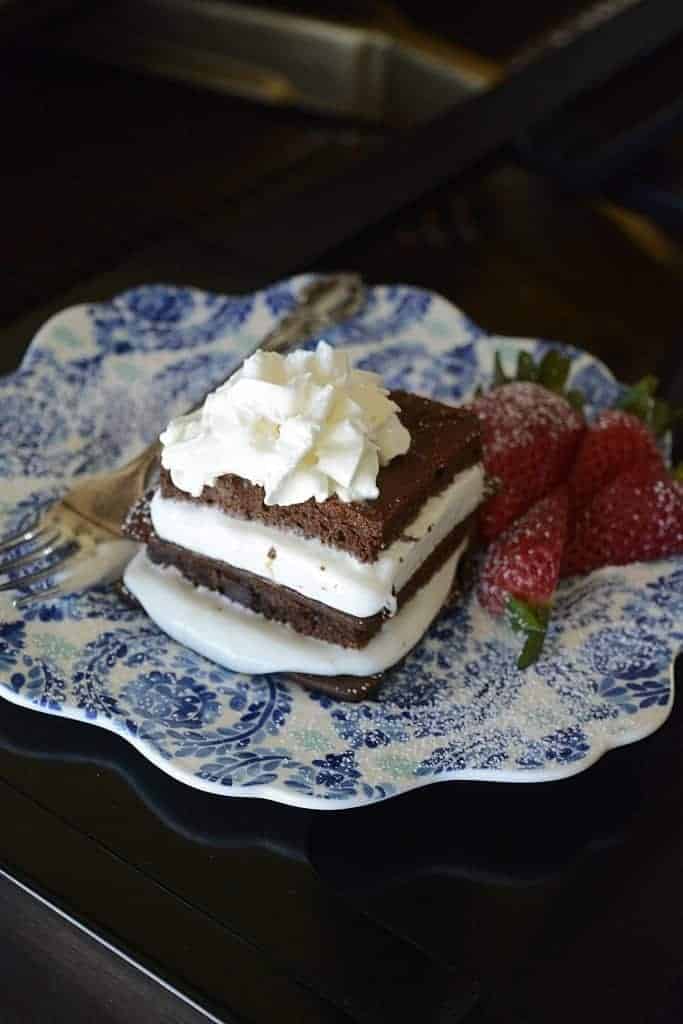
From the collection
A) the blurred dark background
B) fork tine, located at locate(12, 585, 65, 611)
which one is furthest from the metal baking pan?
fork tine, located at locate(12, 585, 65, 611)

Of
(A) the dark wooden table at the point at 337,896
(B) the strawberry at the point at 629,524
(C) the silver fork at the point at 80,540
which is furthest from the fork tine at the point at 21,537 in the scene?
(B) the strawberry at the point at 629,524

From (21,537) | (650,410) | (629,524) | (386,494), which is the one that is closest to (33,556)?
(21,537)

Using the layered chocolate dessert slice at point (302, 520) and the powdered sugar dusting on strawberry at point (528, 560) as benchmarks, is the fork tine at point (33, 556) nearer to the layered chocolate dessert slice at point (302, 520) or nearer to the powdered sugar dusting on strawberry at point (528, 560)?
the layered chocolate dessert slice at point (302, 520)

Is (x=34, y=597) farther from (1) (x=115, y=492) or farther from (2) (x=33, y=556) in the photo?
(1) (x=115, y=492)

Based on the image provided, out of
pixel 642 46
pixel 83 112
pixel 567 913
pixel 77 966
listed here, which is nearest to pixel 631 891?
pixel 567 913

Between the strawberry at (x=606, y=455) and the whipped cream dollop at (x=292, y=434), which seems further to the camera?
the strawberry at (x=606, y=455)

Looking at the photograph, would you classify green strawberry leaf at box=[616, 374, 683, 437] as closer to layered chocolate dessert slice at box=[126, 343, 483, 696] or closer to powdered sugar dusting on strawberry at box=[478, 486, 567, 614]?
powdered sugar dusting on strawberry at box=[478, 486, 567, 614]
